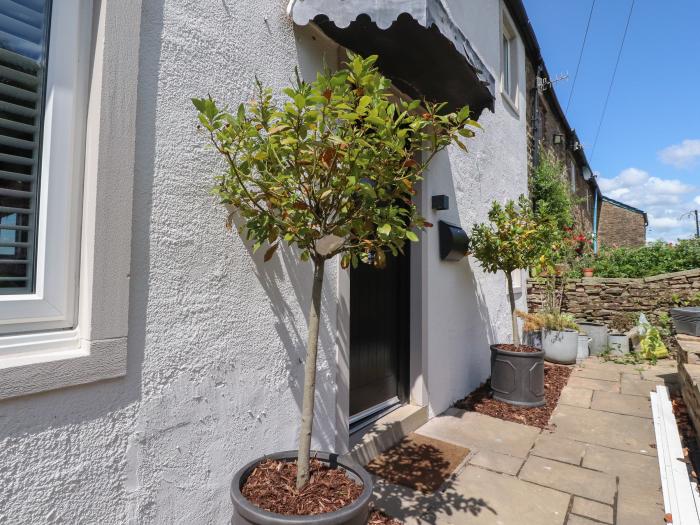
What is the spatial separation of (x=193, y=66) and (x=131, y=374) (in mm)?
1453

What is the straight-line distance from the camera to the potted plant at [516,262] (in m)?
4.46

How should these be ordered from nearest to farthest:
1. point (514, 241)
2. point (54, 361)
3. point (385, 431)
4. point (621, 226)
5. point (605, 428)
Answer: point (54, 361) < point (385, 431) < point (605, 428) < point (514, 241) < point (621, 226)

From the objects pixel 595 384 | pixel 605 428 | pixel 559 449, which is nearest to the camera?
pixel 559 449

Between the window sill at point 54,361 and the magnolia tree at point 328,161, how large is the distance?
2.53 feet

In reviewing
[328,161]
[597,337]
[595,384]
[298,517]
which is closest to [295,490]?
[298,517]

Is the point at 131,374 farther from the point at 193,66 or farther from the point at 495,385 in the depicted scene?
the point at 495,385

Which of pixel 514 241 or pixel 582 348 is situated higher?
pixel 514 241

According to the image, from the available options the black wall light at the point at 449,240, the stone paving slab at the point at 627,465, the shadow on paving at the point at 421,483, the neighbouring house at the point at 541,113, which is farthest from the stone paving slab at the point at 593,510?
the neighbouring house at the point at 541,113

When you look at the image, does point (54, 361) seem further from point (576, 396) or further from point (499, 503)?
point (576, 396)

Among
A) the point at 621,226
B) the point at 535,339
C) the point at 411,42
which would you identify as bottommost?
the point at 535,339

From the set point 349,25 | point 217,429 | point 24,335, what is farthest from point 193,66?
point 217,429

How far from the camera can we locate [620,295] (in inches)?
326

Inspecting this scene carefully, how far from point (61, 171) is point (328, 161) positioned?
0.99 m

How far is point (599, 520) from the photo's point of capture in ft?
8.18
